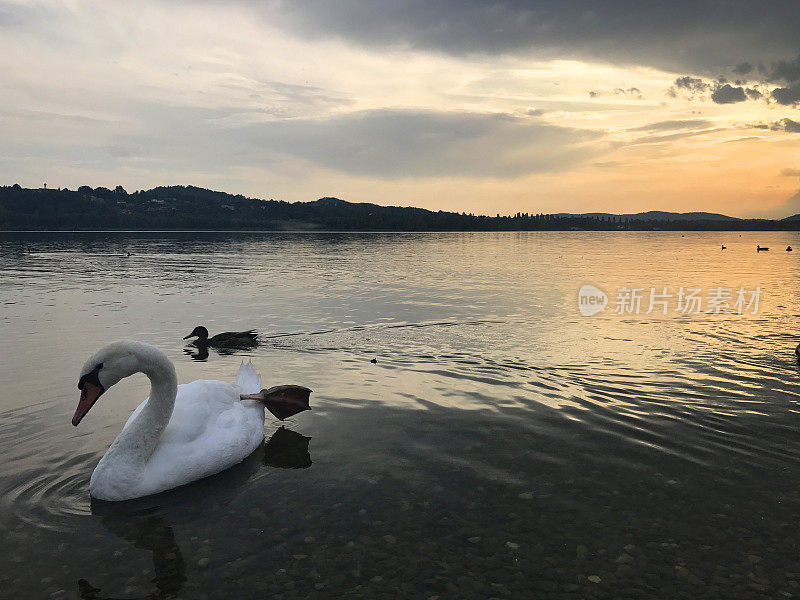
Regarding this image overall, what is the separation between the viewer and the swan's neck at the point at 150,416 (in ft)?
26.5

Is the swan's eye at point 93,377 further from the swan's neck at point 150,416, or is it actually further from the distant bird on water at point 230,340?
the distant bird on water at point 230,340

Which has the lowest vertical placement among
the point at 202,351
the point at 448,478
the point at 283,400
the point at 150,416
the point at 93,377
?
the point at 202,351

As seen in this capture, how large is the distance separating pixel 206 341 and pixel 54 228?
183 m

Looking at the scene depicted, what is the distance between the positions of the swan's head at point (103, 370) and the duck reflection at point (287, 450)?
2.64m

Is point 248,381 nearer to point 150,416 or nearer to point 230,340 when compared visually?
point 150,416

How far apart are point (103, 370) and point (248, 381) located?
3330 millimetres

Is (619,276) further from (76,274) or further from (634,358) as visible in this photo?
(76,274)

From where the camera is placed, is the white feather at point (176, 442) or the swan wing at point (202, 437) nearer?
the white feather at point (176, 442)

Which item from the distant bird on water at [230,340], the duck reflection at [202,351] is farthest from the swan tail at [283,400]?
the distant bird on water at [230,340]

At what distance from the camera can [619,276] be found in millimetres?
44781

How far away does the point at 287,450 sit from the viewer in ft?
32.4

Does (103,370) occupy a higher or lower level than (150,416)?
higher

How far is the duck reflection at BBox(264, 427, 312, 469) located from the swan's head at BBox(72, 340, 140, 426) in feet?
8.67

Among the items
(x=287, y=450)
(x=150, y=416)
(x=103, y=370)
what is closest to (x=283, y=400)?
(x=287, y=450)
